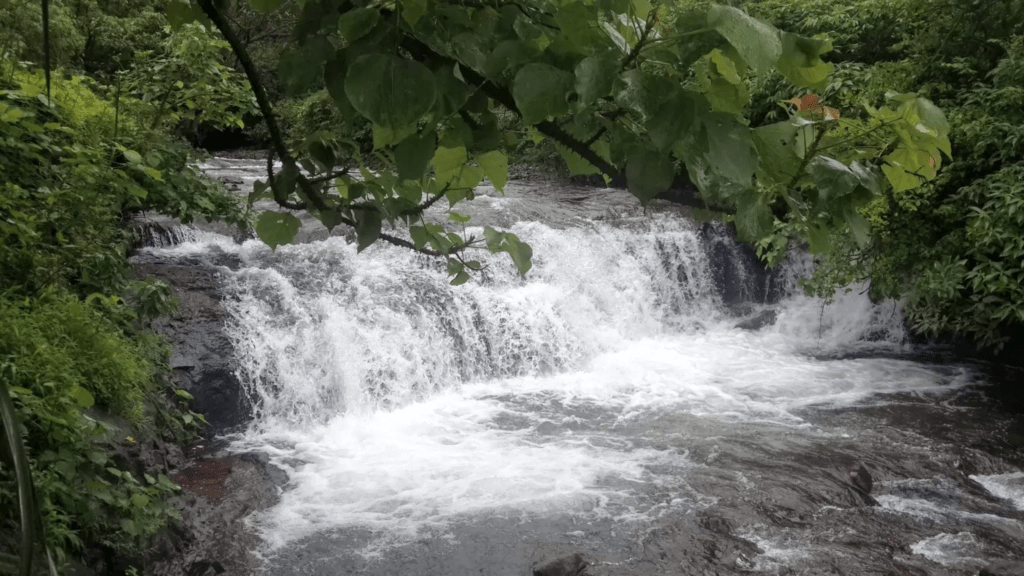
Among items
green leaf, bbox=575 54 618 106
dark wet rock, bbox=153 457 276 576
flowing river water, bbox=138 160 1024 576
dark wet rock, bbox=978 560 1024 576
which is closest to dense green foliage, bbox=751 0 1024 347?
flowing river water, bbox=138 160 1024 576

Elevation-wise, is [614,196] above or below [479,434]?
above

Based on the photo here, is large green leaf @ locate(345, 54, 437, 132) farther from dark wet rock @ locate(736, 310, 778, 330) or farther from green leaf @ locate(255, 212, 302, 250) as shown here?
dark wet rock @ locate(736, 310, 778, 330)

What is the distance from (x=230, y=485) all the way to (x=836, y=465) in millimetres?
5018

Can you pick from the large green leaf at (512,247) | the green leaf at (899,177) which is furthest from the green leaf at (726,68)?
the large green leaf at (512,247)

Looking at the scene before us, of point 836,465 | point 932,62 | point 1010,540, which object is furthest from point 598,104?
point 932,62

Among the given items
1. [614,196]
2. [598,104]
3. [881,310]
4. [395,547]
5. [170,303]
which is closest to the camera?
[598,104]

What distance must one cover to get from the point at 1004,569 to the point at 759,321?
7023 millimetres

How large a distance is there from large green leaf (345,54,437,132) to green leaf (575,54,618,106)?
0.45 feet

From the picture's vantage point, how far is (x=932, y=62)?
8.76m

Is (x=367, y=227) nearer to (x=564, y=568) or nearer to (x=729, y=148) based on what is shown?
(x=729, y=148)

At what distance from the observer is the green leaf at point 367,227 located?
41.1 inches

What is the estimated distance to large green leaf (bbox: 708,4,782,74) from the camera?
64 cm

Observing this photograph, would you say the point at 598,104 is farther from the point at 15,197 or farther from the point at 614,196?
the point at 614,196

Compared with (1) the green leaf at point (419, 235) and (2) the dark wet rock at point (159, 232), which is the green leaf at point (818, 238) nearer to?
(1) the green leaf at point (419, 235)
